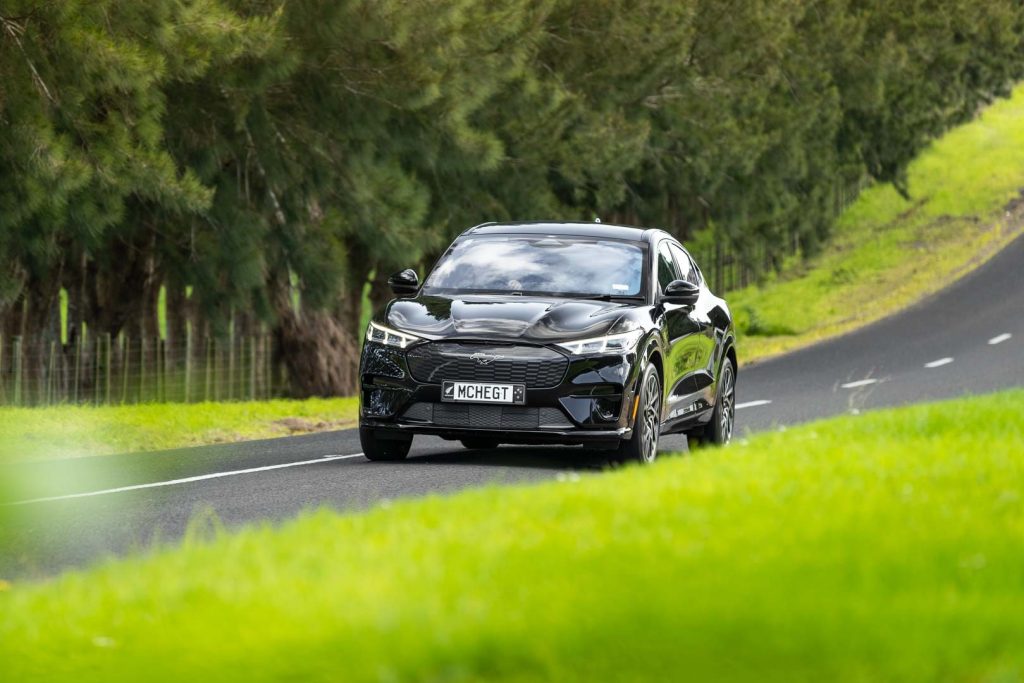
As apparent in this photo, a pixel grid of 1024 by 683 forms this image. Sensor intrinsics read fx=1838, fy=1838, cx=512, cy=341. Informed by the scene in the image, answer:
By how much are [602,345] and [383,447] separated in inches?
79.2

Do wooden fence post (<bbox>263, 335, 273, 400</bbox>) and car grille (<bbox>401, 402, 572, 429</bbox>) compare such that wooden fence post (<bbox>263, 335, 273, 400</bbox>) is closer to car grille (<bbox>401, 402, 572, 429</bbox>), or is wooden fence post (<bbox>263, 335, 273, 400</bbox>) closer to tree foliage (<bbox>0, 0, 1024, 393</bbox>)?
tree foliage (<bbox>0, 0, 1024, 393</bbox>)

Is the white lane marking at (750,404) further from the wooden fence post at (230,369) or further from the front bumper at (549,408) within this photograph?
the wooden fence post at (230,369)

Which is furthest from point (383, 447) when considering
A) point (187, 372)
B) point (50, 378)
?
point (187, 372)

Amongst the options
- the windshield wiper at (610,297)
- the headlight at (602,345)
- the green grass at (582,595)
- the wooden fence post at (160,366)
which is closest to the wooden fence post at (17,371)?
the wooden fence post at (160,366)

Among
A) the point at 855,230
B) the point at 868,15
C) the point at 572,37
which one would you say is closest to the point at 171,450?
the point at 572,37

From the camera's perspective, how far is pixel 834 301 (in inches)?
1885

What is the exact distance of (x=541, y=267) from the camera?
46.4ft

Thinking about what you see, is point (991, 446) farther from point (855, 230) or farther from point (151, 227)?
point (855, 230)

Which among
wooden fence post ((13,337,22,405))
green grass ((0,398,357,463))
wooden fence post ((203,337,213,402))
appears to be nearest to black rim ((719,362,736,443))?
green grass ((0,398,357,463))

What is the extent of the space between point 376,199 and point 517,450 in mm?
11040

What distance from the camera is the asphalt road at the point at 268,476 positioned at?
372 inches

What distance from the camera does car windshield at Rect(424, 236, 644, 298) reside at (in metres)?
13.9

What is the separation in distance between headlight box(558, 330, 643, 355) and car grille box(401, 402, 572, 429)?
0.44 meters

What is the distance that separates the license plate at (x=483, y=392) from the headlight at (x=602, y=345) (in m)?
0.44
